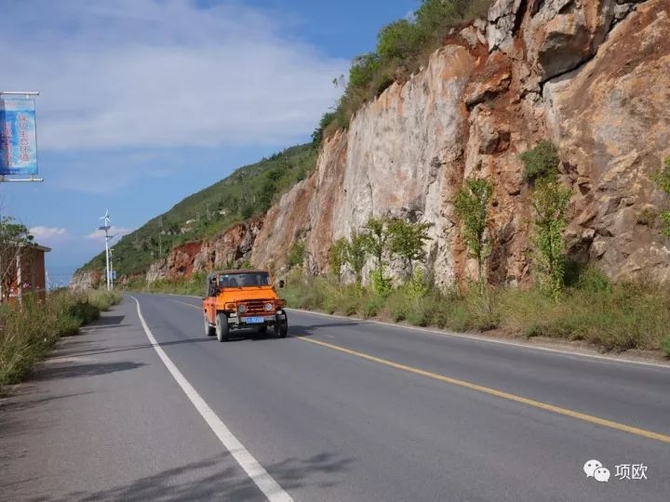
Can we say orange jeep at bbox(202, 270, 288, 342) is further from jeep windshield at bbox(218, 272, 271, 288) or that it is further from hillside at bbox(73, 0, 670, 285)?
hillside at bbox(73, 0, 670, 285)

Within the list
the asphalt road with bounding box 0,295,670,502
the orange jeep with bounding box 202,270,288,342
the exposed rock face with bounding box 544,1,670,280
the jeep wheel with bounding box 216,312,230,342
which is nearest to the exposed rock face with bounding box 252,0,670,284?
Answer: the exposed rock face with bounding box 544,1,670,280

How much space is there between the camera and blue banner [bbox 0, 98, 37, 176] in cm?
1602

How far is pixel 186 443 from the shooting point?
720 centimetres

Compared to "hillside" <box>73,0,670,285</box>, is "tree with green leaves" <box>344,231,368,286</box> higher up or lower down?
lower down

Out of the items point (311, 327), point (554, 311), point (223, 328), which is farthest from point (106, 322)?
point (554, 311)

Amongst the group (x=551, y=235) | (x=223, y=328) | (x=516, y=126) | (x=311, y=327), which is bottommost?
(x=311, y=327)

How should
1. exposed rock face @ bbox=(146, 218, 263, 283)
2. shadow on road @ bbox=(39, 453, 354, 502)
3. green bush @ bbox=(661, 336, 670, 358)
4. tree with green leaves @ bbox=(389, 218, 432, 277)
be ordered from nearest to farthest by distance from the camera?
shadow on road @ bbox=(39, 453, 354, 502)
green bush @ bbox=(661, 336, 670, 358)
tree with green leaves @ bbox=(389, 218, 432, 277)
exposed rock face @ bbox=(146, 218, 263, 283)

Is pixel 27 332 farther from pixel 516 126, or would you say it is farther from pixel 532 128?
pixel 516 126

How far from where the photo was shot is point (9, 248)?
18.1 meters

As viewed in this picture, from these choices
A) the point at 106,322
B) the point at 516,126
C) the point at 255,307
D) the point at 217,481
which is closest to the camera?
the point at 217,481

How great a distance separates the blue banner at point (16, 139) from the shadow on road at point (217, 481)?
12390 mm

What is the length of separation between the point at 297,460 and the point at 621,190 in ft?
48.5

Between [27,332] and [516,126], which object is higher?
[516,126]

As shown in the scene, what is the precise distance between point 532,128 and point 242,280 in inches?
466
